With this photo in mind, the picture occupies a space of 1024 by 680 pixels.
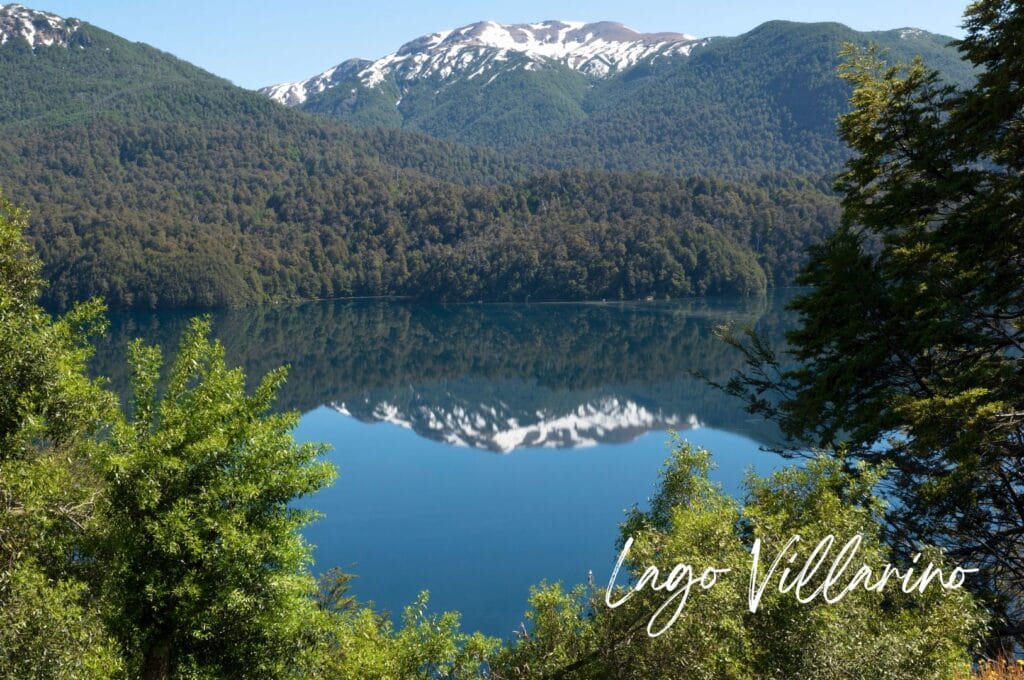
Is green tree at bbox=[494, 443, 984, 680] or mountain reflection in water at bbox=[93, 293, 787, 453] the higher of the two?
mountain reflection in water at bbox=[93, 293, 787, 453]

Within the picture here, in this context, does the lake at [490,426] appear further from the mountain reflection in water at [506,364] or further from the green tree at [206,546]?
the green tree at [206,546]

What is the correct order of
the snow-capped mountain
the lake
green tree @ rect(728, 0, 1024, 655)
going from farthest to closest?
the snow-capped mountain < the lake < green tree @ rect(728, 0, 1024, 655)

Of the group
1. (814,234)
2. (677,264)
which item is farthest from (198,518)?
(814,234)

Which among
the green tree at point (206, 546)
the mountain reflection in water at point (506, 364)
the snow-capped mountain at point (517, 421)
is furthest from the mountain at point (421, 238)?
the green tree at point (206, 546)

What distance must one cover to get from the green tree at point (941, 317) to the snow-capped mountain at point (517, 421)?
132 feet

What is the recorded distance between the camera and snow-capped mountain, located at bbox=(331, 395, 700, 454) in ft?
192

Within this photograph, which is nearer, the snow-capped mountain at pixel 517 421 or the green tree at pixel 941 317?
the green tree at pixel 941 317

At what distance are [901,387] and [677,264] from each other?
12385 centimetres

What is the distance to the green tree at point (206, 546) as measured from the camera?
1195cm

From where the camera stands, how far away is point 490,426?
6431 cm

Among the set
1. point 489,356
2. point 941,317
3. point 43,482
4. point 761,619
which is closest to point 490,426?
point 489,356

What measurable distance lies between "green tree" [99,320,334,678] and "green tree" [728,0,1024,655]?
9.12 meters

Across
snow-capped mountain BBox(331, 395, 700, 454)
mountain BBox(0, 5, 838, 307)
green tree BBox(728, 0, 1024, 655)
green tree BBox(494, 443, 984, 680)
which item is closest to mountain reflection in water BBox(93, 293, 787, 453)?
snow-capped mountain BBox(331, 395, 700, 454)

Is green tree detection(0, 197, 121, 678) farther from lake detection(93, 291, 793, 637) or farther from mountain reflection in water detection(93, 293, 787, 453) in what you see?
mountain reflection in water detection(93, 293, 787, 453)
